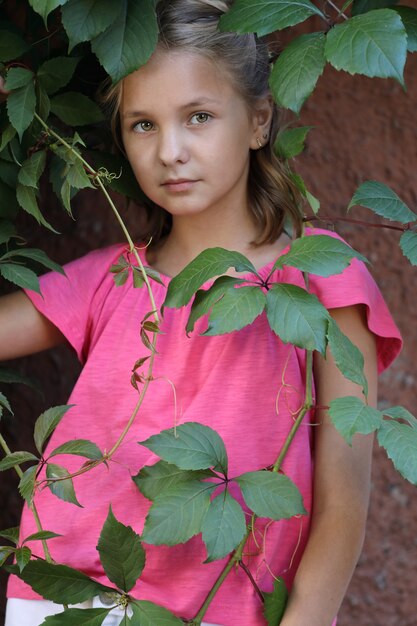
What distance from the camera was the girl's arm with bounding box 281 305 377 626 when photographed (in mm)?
1267

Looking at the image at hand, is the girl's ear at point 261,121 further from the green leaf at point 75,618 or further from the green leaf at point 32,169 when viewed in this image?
the green leaf at point 75,618

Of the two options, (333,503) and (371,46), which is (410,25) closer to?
(371,46)

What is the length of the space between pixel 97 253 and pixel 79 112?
203 mm

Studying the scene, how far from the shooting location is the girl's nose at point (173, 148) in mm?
1308

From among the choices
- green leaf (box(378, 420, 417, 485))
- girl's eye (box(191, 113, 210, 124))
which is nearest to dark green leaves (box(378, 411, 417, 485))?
green leaf (box(378, 420, 417, 485))

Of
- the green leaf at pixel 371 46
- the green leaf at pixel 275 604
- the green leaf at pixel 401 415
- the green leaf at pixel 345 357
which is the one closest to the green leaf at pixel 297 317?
the green leaf at pixel 345 357

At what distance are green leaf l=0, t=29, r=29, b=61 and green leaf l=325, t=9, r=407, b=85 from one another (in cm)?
48

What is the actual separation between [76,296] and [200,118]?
0.99 ft

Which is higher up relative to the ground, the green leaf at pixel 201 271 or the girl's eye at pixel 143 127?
the girl's eye at pixel 143 127

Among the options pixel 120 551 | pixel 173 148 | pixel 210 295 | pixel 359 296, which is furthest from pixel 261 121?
pixel 120 551

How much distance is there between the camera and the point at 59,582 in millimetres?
1184

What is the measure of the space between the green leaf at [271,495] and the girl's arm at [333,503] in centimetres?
17

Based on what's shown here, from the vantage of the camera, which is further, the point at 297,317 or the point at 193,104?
the point at 193,104

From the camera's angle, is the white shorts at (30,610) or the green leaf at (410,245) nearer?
the green leaf at (410,245)
